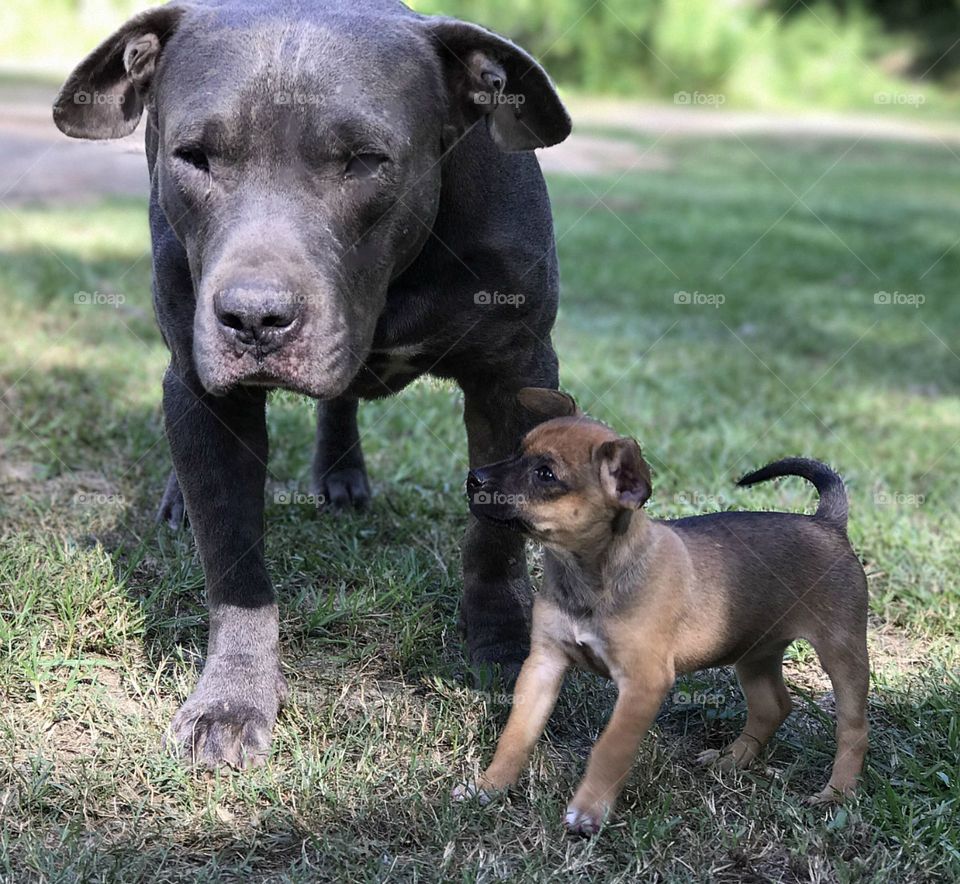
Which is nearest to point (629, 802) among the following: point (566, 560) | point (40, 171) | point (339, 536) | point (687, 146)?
point (566, 560)

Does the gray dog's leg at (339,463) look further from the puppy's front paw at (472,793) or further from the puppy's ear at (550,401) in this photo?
the puppy's front paw at (472,793)

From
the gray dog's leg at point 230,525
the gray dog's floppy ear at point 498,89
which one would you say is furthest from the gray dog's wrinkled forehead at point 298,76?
the gray dog's leg at point 230,525

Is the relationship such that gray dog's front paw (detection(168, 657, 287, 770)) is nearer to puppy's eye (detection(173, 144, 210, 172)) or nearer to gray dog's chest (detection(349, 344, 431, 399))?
gray dog's chest (detection(349, 344, 431, 399))

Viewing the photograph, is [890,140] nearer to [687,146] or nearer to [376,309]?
[687,146]

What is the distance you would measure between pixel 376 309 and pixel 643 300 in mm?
6351

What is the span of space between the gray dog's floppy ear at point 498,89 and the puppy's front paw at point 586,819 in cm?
173

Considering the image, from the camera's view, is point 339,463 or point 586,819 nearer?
point 586,819

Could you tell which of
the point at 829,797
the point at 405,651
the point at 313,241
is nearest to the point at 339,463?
the point at 405,651

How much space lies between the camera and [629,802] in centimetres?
309

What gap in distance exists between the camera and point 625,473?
2982mm

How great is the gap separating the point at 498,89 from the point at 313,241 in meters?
0.79

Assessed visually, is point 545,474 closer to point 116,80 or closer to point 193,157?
point 193,157

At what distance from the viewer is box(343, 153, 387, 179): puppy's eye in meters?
3.17

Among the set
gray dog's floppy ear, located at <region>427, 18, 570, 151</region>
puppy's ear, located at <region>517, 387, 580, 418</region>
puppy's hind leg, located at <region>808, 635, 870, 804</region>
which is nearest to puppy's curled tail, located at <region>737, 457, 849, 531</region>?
puppy's hind leg, located at <region>808, 635, 870, 804</region>
